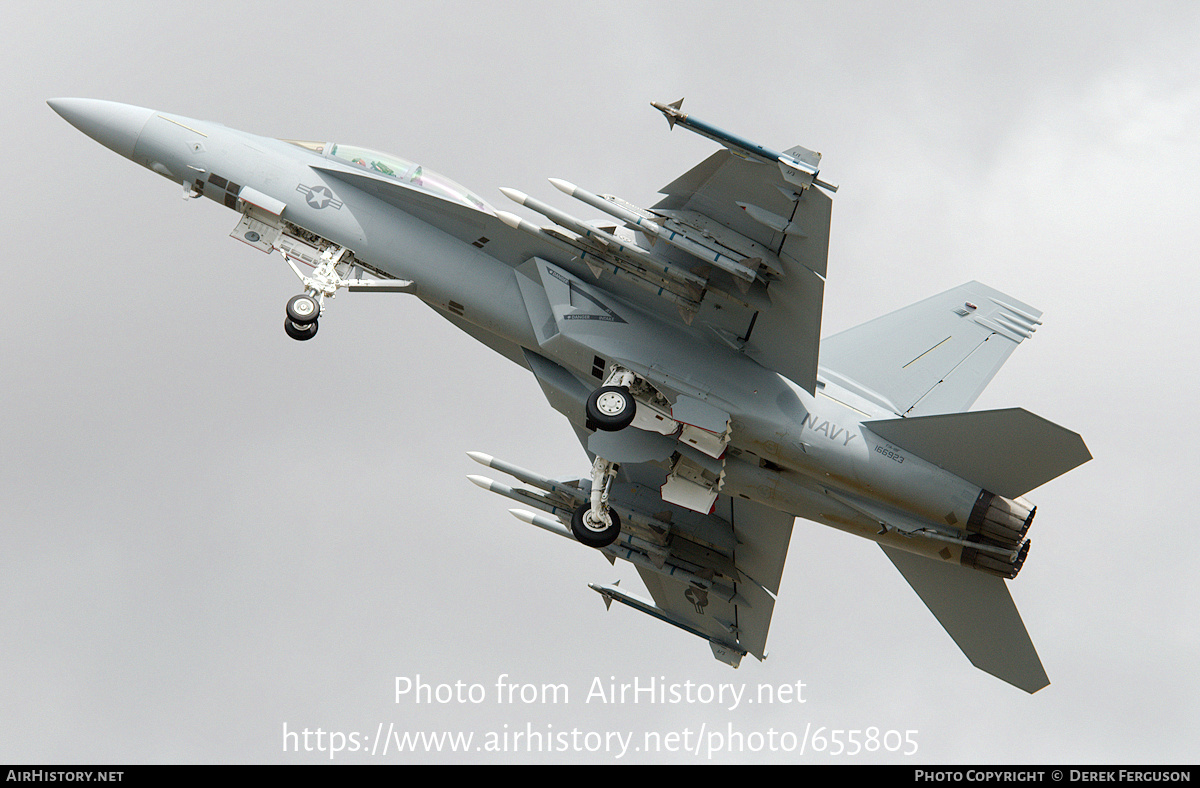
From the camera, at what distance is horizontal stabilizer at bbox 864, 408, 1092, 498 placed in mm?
15469

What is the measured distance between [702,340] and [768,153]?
3.36 m

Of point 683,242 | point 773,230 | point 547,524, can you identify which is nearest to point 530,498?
point 547,524

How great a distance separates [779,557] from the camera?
1981 centimetres

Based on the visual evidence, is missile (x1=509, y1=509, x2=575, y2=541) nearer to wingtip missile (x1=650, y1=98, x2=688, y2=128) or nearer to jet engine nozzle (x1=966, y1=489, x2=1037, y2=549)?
jet engine nozzle (x1=966, y1=489, x2=1037, y2=549)

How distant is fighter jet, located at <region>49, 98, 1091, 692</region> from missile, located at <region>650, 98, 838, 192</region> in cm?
72

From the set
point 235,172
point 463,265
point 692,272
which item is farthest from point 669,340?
point 235,172

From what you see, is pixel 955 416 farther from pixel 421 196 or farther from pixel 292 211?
pixel 292 211

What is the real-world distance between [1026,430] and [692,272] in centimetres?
456

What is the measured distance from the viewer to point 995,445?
15.8 m

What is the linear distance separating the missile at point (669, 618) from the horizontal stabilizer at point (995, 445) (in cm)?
599

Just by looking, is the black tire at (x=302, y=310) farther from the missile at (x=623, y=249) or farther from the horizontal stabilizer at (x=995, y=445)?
the horizontal stabilizer at (x=995, y=445)

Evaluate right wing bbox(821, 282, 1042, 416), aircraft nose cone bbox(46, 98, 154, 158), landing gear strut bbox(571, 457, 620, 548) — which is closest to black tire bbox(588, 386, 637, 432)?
landing gear strut bbox(571, 457, 620, 548)

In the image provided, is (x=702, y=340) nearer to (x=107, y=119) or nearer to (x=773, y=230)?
(x=773, y=230)

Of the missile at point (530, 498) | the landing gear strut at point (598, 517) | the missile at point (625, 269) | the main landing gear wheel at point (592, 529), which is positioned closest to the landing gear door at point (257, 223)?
the missile at point (625, 269)
